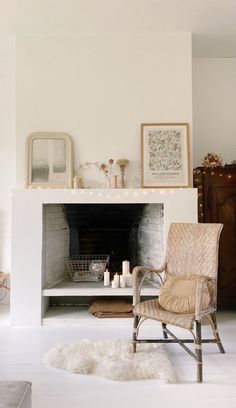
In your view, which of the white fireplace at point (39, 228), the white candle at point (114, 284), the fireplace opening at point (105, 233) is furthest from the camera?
the fireplace opening at point (105, 233)

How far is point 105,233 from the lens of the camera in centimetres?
412

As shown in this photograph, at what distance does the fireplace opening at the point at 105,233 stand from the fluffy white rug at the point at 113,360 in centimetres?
113

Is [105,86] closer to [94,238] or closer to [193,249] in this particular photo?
[94,238]

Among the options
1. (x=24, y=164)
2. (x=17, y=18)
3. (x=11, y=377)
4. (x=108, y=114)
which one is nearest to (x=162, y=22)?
(x=108, y=114)

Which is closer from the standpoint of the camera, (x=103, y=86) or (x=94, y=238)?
(x=103, y=86)

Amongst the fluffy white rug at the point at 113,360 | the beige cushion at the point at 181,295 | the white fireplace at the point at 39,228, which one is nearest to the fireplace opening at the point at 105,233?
the white fireplace at the point at 39,228

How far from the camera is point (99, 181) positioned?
3.70 meters

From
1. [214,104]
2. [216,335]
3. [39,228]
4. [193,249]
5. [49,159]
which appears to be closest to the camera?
[216,335]

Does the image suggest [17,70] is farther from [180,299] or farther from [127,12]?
[180,299]

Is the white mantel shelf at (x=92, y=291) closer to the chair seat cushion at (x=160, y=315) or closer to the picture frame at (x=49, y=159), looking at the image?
the chair seat cushion at (x=160, y=315)

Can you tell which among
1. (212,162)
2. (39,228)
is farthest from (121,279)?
(212,162)

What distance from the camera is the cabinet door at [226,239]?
11.9 feet

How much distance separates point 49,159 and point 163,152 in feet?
4.03

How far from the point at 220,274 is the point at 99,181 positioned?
1.63 metres
